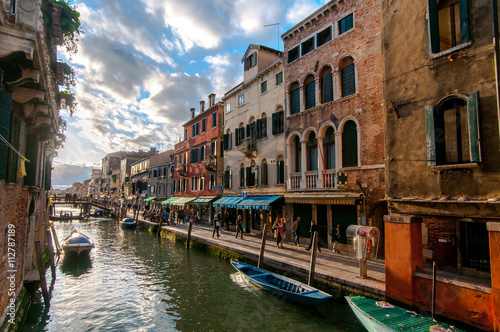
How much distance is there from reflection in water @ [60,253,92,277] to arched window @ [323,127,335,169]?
14.9 m

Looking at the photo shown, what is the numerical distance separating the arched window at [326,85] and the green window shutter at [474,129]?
8.72 meters

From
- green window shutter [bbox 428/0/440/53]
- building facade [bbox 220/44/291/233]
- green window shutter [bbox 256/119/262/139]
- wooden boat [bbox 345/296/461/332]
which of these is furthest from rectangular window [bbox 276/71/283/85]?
wooden boat [bbox 345/296/461/332]

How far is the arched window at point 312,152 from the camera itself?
1692 centimetres

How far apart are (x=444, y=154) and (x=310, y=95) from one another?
1002cm

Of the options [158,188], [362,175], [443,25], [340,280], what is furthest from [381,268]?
[158,188]

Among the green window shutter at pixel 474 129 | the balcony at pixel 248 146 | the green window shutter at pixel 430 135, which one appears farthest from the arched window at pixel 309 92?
the green window shutter at pixel 474 129

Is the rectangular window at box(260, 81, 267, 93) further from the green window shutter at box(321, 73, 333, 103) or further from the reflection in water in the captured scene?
the reflection in water

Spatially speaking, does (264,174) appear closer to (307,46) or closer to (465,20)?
(307,46)

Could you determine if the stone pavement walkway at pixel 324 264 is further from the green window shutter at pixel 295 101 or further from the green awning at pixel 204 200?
the green awning at pixel 204 200

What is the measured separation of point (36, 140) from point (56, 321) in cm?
677

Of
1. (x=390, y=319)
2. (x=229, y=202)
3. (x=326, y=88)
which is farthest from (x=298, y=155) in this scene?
(x=390, y=319)

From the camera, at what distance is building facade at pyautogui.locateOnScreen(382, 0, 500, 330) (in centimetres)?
760

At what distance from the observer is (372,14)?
1423cm

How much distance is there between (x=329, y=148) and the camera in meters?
16.1
